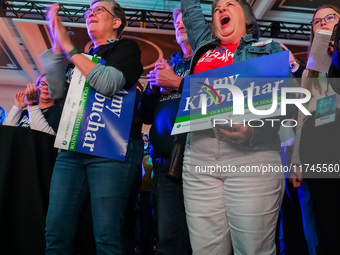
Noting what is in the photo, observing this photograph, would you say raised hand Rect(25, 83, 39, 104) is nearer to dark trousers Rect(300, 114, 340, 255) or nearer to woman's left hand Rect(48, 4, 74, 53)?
woman's left hand Rect(48, 4, 74, 53)

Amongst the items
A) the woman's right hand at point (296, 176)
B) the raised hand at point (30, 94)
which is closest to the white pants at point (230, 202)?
the woman's right hand at point (296, 176)

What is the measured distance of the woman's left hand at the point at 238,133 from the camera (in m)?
1.29

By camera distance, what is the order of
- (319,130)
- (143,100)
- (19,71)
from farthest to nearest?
(19,71), (143,100), (319,130)

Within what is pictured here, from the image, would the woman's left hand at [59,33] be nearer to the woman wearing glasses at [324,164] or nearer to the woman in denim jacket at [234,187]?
the woman in denim jacket at [234,187]

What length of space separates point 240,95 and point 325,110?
1.67 ft

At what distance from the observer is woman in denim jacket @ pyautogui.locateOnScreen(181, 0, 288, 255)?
1.27 m

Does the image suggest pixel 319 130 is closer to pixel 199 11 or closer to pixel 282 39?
pixel 199 11

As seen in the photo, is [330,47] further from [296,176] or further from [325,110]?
[296,176]

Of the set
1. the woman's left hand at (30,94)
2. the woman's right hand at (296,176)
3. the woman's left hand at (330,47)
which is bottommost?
the woman's right hand at (296,176)

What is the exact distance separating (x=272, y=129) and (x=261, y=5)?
21.4ft

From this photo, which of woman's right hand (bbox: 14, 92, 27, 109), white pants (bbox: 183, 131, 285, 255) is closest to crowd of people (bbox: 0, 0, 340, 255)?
white pants (bbox: 183, 131, 285, 255)

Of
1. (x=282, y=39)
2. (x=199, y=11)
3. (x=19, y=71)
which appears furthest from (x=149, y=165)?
(x=19, y=71)

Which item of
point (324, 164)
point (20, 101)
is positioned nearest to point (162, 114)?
point (324, 164)

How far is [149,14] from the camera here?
790 centimetres
